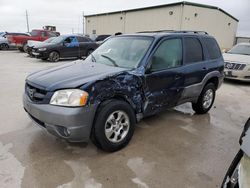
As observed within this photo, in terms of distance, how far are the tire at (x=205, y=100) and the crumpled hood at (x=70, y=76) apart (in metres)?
2.29

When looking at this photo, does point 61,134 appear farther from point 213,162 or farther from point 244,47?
point 244,47

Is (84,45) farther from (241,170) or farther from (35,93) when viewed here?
(241,170)

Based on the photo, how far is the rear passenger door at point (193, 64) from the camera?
415 centimetres

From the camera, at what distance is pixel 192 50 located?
4.32m

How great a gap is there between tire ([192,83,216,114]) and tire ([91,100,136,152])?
2102mm

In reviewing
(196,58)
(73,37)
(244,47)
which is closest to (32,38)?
(73,37)

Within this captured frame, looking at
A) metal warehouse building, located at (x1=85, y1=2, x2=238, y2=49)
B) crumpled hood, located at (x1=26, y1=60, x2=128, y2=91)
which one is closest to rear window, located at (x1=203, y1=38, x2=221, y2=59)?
crumpled hood, located at (x1=26, y1=60, x2=128, y2=91)

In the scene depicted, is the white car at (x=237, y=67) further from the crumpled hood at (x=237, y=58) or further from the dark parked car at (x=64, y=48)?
the dark parked car at (x=64, y=48)

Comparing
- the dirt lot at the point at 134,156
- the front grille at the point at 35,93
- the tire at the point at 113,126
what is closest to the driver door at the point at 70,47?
the dirt lot at the point at 134,156

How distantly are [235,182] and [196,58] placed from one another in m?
3.11

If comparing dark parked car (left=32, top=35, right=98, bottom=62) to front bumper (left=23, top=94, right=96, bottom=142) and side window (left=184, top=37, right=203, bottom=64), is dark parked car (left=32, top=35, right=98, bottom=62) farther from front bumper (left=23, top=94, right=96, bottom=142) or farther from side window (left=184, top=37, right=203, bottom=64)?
front bumper (left=23, top=94, right=96, bottom=142)

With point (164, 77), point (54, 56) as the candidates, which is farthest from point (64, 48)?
point (164, 77)

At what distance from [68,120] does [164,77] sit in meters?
1.74

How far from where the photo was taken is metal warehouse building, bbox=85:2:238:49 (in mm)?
20188
